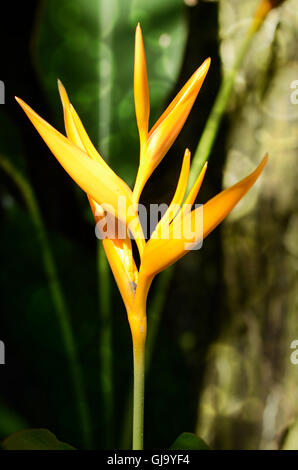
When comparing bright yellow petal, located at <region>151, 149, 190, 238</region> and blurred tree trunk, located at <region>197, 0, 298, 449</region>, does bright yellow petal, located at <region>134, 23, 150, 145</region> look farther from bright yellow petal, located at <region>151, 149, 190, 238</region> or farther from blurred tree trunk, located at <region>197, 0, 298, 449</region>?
blurred tree trunk, located at <region>197, 0, 298, 449</region>

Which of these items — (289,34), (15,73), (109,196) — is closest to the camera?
(109,196)

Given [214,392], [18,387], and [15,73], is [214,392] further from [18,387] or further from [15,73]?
[15,73]

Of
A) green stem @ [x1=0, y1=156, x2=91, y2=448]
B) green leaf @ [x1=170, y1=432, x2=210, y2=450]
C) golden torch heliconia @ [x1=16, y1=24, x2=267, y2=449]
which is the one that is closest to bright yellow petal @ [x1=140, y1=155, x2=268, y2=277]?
golden torch heliconia @ [x1=16, y1=24, x2=267, y2=449]

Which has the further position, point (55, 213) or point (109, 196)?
point (55, 213)

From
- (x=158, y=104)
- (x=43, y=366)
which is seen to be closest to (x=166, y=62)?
(x=158, y=104)

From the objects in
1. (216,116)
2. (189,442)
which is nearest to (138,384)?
(189,442)

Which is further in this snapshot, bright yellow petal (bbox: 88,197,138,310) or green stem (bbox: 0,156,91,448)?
green stem (bbox: 0,156,91,448)
